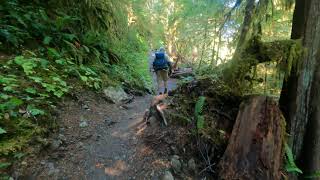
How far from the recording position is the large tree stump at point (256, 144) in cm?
472

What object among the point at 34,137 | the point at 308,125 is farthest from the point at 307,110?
the point at 34,137

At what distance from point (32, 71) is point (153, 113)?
3.25 metres

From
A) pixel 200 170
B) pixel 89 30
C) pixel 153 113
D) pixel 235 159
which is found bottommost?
pixel 200 170

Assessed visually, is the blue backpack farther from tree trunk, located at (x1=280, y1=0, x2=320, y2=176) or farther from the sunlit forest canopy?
tree trunk, located at (x1=280, y1=0, x2=320, y2=176)

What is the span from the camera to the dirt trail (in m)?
4.65

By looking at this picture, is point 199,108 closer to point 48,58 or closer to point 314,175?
point 314,175

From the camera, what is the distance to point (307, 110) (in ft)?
18.5

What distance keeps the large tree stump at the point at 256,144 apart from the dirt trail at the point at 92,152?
4.16ft

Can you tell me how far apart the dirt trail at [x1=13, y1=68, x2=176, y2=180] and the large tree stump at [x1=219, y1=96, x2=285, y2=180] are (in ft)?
4.16

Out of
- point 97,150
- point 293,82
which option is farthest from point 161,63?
point 97,150

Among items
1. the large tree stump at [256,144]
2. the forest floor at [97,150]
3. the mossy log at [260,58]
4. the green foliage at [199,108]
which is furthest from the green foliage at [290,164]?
the forest floor at [97,150]

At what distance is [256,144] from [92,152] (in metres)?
3.24

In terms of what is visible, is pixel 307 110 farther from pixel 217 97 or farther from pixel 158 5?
pixel 158 5

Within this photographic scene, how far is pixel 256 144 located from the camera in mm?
4852
